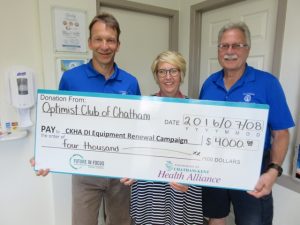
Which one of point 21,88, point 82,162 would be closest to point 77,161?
point 82,162

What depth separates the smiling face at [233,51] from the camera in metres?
1.05

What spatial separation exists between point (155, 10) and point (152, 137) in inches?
64.2

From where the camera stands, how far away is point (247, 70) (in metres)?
1.11

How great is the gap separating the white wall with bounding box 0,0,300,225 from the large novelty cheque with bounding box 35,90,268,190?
738 millimetres

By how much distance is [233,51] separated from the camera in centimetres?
105

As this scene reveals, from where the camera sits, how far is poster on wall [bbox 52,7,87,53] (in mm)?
1604

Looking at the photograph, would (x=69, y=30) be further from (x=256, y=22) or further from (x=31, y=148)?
(x=256, y=22)

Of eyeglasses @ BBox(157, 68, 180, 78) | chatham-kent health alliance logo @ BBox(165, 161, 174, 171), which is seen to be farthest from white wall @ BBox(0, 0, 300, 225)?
chatham-kent health alliance logo @ BBox(165, 161, 174, 171)

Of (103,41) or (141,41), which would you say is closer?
(103,41)

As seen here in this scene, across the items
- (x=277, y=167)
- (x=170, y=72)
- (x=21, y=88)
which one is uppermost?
(x=170, y=72)

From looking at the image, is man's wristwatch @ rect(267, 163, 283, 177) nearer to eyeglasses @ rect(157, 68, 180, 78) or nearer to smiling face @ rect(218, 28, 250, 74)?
smiling face @ rect(218, 28, 250, 74)

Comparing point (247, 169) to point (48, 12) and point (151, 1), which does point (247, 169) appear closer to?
point (48, 12)

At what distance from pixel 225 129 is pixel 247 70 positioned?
380 millimetres

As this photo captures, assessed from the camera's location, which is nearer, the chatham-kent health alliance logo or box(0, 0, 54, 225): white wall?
the chatham-kent health alliance logo
